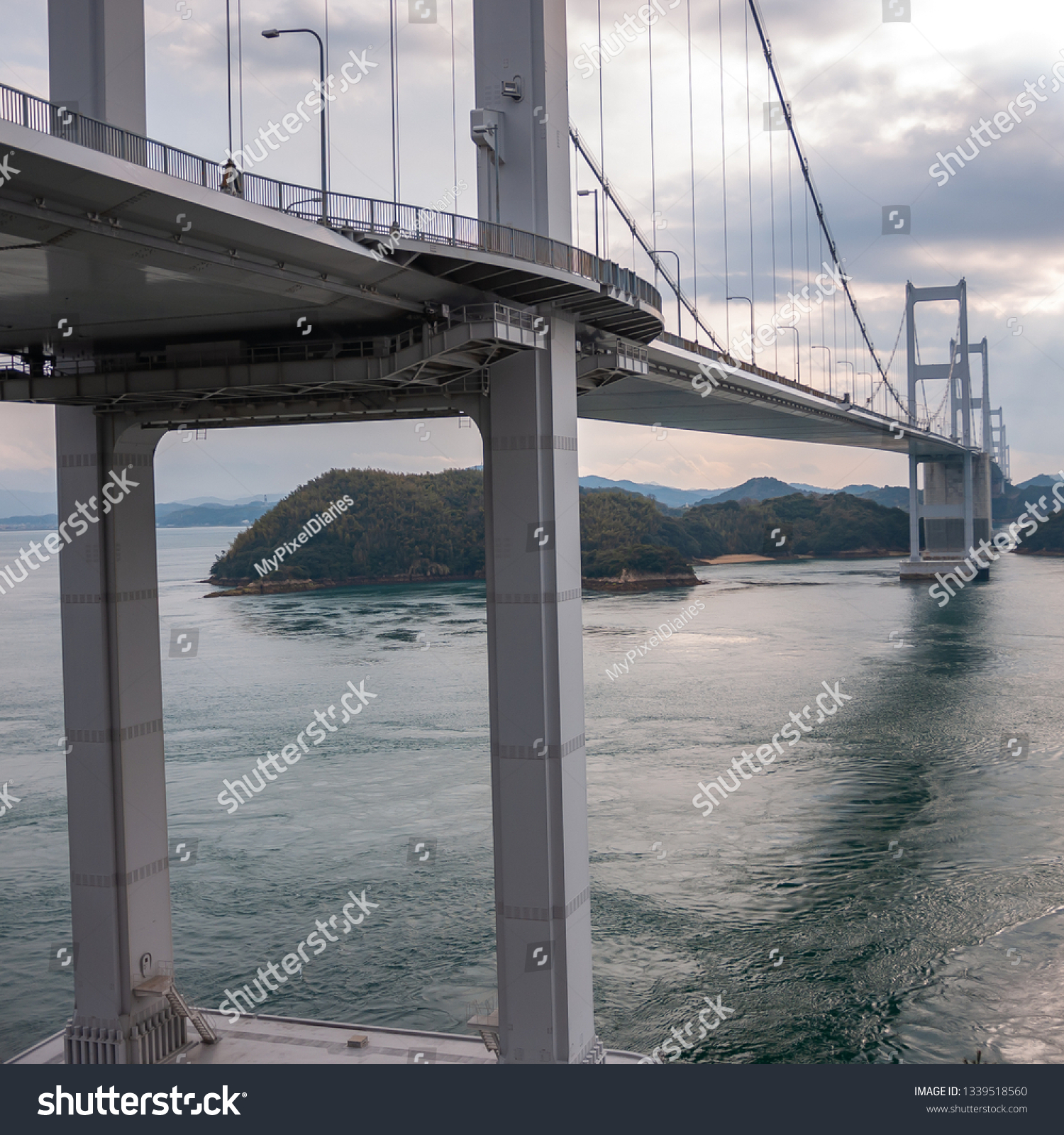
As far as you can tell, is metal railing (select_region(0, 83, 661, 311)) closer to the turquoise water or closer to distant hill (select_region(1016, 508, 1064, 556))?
the turquoise water

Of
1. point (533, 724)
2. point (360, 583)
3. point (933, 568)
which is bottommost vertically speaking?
point (533, 724)

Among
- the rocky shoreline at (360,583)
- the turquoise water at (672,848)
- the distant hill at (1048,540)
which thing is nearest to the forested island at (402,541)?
the rocky shoreline at (360,583)

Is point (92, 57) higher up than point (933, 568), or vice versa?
point (92, 57)

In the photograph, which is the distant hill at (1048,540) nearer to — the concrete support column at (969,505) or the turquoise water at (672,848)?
the concrete support column at (969,505)

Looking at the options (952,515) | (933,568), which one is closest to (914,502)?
(952,515)

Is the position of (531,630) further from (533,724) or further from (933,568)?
(933,568)

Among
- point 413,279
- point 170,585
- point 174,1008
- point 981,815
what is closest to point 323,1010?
point 174,1008
